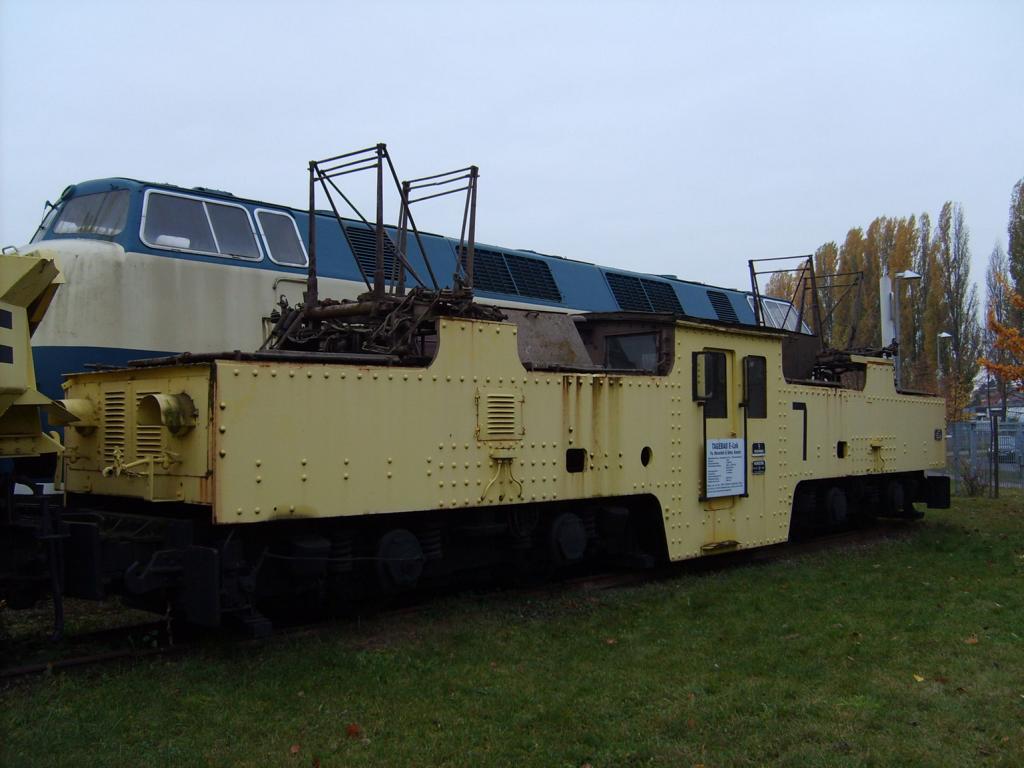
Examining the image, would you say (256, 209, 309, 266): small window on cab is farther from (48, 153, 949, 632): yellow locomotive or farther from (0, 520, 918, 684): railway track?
(0, 520, 918, 684): railway track

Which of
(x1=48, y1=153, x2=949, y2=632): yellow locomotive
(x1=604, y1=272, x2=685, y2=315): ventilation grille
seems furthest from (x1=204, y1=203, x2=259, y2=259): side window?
(x1=604, y1=272, x2=685, y2=315): ventilation grille

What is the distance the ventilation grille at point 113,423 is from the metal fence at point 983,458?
56.3ft

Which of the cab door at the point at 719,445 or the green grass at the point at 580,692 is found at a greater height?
the cab door at the point at 719,445

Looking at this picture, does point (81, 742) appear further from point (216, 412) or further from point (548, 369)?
point (548, 369)

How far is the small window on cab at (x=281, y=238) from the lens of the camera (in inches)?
414

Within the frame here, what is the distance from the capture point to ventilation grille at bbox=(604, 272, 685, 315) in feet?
47.1

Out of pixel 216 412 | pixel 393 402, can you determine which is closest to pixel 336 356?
pixel 393 402

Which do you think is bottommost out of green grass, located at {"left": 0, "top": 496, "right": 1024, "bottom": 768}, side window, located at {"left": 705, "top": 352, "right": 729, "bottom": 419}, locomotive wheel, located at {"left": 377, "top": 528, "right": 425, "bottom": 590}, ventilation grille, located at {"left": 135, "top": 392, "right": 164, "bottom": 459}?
green grass, located at {"left": 0, "top": 496, "right": 1024, "bottom": 768}

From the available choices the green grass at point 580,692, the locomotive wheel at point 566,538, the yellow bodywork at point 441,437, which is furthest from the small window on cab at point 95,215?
the locomotive wheel at point 566,538

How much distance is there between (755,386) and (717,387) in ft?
2.15

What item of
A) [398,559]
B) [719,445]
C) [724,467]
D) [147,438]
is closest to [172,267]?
[147,438]

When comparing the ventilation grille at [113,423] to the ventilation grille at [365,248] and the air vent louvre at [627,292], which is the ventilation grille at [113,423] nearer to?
the ventilation grille at [365,248]

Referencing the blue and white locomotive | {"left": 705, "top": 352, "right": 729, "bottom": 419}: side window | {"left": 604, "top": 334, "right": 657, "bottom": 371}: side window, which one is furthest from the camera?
{"left": 705, "top": 352, "right": 729, "bottom": 419}: side window

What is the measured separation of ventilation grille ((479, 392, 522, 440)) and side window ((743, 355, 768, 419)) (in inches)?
133
